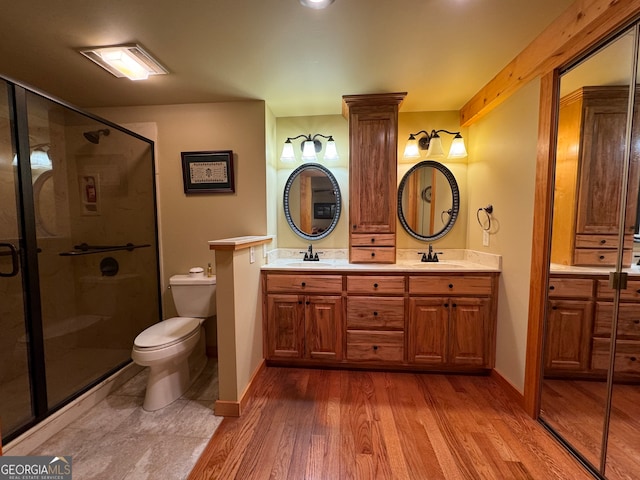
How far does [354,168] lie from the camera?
2.27m

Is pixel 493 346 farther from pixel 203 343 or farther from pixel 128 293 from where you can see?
pixel 128 293

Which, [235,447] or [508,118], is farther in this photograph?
[508,118]

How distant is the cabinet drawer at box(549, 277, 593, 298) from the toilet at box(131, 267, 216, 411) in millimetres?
2368

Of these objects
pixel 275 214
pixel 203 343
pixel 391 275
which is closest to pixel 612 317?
pixel 391 275

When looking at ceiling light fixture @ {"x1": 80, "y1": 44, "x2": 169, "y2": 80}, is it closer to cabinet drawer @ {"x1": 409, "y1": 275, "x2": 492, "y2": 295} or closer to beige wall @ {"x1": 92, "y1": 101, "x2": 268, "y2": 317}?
beige wall @ {"x1": 92, "y1": 101, "x2": 268, "y2": 317}

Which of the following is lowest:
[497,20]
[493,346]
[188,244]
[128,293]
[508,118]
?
[493,346]

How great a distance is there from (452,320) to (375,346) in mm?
644

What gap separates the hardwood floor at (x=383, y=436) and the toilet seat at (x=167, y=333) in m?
0.64

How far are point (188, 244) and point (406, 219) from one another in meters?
2.11

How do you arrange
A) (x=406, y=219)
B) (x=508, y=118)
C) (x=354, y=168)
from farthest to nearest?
(x=406, y=219) < (x=354, y=168) < (x=508, y=118)

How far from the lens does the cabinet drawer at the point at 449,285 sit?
2.03 m

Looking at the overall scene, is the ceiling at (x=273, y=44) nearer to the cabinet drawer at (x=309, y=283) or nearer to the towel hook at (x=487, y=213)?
the towel hook at (x=487, y=213)

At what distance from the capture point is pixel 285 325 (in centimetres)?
216

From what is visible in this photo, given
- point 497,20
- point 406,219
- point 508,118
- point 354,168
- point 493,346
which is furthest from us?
point 406,219
